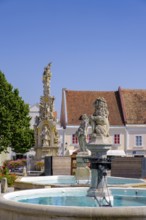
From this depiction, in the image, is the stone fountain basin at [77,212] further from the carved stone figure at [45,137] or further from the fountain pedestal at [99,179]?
the carved stone figure at [45,137]

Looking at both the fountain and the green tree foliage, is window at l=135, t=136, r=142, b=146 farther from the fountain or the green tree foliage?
the fountain

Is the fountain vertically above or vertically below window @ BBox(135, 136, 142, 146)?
below

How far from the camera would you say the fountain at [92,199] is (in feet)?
27.3

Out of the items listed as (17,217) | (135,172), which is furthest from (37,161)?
(17,217)

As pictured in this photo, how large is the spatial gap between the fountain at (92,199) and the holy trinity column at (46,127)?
76.7ft

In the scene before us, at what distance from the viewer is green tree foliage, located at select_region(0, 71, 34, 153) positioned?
47.9 m

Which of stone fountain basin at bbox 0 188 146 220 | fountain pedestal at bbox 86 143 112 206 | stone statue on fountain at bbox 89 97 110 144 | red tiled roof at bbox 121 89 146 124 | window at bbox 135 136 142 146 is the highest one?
red tiled roof at bbox 121 89 146 124

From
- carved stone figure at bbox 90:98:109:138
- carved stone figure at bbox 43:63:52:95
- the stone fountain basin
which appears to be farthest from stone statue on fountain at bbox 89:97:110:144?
carved stone figure at bbox 43:63:52:95

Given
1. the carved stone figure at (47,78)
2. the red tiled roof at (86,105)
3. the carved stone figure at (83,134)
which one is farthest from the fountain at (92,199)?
the red tiled roof at (86,105)

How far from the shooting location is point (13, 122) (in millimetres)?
48500

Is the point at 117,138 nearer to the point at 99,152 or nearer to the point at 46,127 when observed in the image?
the point at 46,127

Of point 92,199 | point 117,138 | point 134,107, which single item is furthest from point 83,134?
point 134,107

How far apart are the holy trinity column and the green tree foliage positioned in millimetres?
10408

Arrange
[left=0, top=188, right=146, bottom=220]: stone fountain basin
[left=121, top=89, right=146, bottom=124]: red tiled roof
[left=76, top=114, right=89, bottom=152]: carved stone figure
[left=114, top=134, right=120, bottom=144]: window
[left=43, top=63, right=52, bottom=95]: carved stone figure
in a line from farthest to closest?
[left=114, top=134, right=120, bottom=144]: window < [left=121, top=89, right=146, bottom=124]: red tiled roof < [left=43, top=63, right=52, bottom=95]: carved stone figure < [left=76, top=114, right=89, bottom=152]: carved stone figure < [left=0, top=188, right=146, bottom=220]: stone fountain basin
